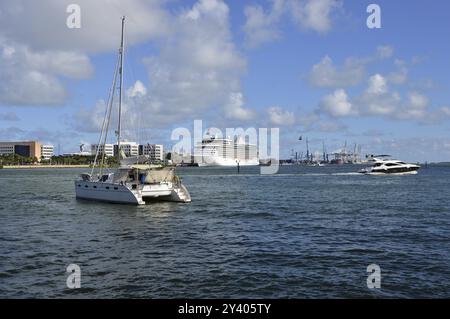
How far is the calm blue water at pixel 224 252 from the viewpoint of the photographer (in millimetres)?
15994

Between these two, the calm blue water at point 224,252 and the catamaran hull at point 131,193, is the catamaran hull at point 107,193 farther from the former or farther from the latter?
the calm blue water at point 224,252

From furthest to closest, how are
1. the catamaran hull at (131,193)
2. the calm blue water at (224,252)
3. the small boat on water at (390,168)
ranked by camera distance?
the small boat on water at (390,168) < the catamaran hull at (131,193) < the calm blue water at (224,252)

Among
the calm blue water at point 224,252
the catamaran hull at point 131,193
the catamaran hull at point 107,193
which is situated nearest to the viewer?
the calm blue water at point 224,252

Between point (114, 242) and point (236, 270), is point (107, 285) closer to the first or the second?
point (236, 270)

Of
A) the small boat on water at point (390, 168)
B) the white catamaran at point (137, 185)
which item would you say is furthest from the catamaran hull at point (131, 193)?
the small boat on water at point (390, 168)

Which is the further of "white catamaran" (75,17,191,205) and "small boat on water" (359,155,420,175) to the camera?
"small boat on water" (359,155,420,175)

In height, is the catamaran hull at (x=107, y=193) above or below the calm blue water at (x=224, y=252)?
above

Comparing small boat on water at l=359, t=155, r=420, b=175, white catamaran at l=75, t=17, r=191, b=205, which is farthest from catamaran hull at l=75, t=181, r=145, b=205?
small boat on water at l=359, t=155, r=420, b=175

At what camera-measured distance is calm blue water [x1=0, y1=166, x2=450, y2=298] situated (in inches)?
630

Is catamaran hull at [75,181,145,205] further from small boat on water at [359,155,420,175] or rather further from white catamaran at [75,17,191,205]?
small boat on water at [359,155,420,175]

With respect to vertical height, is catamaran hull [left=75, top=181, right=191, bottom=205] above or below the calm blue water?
above

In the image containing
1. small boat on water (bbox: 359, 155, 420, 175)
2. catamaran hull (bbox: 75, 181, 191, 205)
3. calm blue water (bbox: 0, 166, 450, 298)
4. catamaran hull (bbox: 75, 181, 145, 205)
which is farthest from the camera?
small boat on water (bbox: 359, 155, 420, 175)

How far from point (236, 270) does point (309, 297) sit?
4.14 metres

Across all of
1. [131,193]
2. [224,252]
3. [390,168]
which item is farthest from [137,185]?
[390,168]
